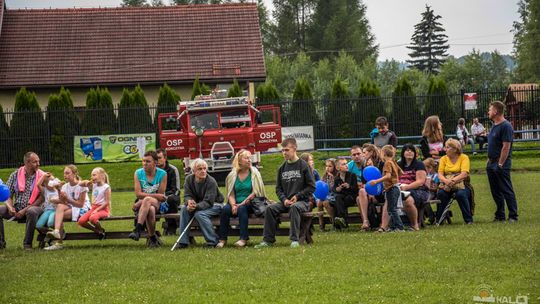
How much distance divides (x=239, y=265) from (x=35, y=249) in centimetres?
480

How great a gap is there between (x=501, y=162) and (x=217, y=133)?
15.6 meters

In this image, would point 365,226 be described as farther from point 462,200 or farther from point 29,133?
point 29,133

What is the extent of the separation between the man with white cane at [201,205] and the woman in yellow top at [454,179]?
403 cm

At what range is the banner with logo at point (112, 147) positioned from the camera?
40.1 m

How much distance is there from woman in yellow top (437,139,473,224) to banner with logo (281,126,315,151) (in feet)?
79.1

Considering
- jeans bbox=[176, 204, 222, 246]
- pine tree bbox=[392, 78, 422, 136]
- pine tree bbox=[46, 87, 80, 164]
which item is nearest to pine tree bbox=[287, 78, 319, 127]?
pine tree bbox=[392, 78, 422, 136]

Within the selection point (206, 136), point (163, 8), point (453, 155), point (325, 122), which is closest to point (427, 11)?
point (163, 8)

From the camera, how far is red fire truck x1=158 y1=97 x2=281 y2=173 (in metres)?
31.2

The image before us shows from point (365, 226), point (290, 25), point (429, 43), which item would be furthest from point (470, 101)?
point (429, 43)

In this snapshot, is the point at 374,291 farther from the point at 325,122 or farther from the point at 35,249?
the point at 325,122

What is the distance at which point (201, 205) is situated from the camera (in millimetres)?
15172

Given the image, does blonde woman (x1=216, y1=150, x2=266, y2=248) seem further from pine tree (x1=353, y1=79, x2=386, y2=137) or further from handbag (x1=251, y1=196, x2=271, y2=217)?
pine tree (x1=353, y1=79, x2=386, y2=137)

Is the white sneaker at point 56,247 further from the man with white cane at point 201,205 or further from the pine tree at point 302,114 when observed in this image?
the pine tree at point 302,114

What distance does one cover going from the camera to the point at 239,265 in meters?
12.3
